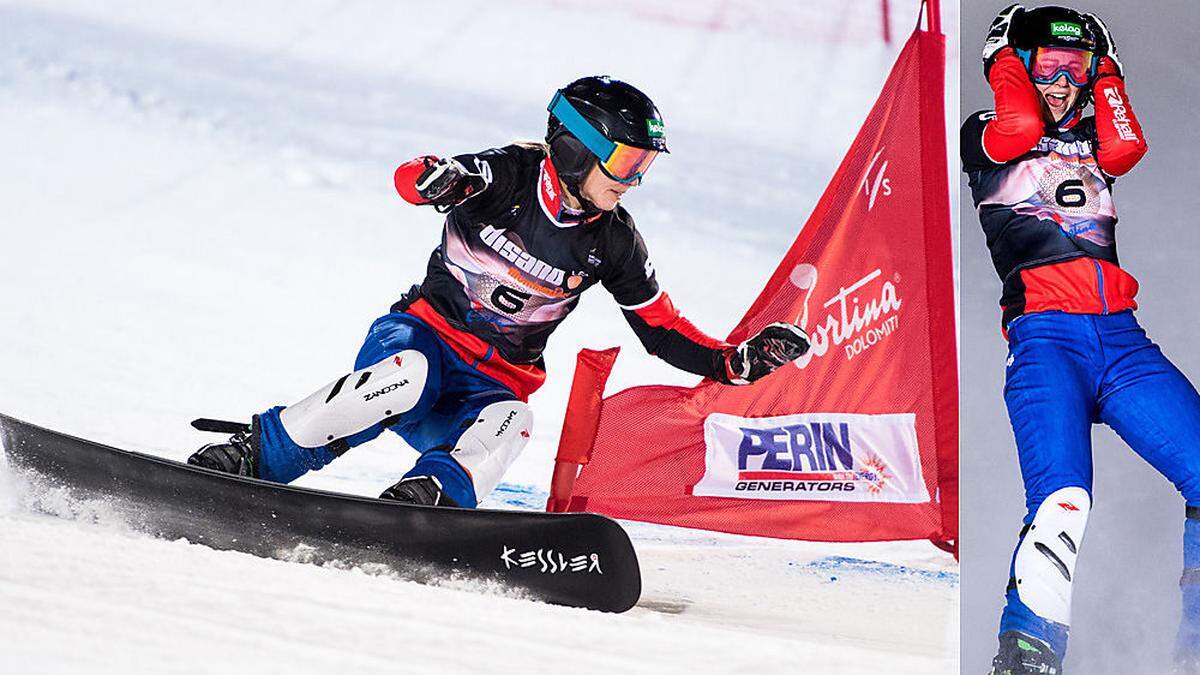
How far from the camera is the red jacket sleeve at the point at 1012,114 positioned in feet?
8.11

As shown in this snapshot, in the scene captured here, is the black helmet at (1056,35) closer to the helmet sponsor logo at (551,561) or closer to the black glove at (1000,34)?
the black glove at (1000,34)

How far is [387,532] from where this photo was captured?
2305 millimetres

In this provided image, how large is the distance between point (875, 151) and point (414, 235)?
117 cm

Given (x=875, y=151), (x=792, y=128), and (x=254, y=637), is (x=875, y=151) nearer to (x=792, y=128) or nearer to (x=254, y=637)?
(x=792, y=128)

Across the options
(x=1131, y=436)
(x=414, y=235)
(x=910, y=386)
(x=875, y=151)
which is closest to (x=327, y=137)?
(x=414, y=235)

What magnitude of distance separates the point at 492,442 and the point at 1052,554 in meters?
1.09

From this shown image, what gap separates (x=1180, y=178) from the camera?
2789 millimetres

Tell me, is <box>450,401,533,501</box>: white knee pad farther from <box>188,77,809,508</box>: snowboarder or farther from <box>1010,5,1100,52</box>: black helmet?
<box>1010,5,1100,52</box>: black helmet

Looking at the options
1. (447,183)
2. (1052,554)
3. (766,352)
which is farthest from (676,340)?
(1052,554)

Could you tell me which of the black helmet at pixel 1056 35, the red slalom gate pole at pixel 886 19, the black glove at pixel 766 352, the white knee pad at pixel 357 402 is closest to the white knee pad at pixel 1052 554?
the black glove at pixel 766 352

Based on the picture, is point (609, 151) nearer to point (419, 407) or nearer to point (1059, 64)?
point (419, 407)

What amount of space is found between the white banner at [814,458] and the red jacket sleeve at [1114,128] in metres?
0.68

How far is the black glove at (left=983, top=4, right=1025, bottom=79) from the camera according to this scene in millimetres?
2570

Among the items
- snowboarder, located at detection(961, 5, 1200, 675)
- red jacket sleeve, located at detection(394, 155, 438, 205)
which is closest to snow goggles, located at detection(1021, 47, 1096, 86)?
snowboarder, located at detection(961, 5, 1200, 675)
